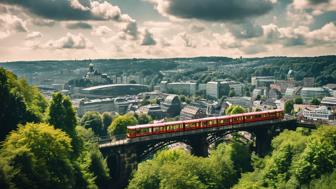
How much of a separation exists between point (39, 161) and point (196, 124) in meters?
29.5

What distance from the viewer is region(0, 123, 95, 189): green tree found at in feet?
103

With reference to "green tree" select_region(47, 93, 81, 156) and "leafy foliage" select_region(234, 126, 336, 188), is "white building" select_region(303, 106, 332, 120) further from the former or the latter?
"green tree" select_region(47, 93, 81, 156)

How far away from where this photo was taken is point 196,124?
59.5 meters

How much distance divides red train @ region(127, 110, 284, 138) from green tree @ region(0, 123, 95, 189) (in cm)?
1467

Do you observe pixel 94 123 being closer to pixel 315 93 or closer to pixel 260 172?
pixel 260 172

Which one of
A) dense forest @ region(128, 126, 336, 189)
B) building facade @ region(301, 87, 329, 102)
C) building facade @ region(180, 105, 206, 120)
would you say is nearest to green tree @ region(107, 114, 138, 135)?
dense forest @ region(128, 126, 336, 189)

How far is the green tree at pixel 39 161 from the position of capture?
3128 cm

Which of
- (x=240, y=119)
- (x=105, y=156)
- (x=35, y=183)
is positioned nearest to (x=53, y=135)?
(x=35, y=183)

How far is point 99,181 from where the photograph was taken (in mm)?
48656

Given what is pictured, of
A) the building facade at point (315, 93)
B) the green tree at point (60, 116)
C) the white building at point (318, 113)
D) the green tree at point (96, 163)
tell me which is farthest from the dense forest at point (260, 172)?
the building facade at point (315, 93)

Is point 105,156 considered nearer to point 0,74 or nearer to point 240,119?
point 0,74

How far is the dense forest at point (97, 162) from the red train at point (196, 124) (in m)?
5.04

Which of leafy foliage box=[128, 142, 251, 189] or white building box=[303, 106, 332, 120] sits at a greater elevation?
leafy foliage box=[128, 142, 251, 189]

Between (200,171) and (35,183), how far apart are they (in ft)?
59.8
